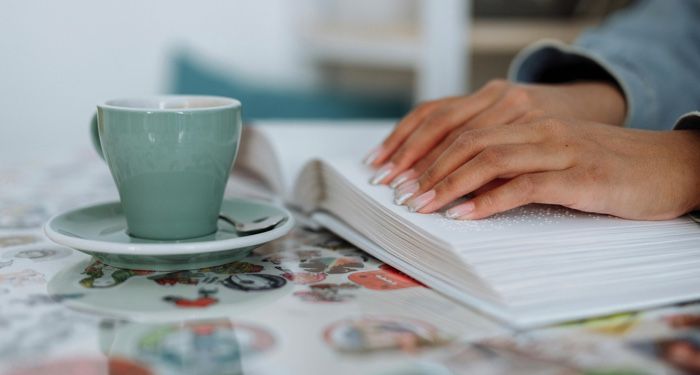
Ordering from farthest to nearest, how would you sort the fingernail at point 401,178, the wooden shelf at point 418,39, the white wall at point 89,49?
the white wall at point 89,49, the wooden shelf at point 418,39, the fingernail at point 401,178

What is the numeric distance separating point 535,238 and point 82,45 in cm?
177

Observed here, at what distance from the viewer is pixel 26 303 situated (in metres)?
0.46

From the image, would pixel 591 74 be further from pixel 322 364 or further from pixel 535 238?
pixel 322 364

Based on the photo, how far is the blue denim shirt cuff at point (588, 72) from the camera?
2.62 feet

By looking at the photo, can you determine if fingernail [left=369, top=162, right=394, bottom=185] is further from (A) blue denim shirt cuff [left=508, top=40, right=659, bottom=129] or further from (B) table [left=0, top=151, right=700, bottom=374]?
(A) blue denim shirt cuff [left=508, top=40, right=659, bottom=129]

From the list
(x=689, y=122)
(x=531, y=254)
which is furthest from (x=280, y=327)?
(x=689, y=122)

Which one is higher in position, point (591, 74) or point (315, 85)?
point (591, 74)

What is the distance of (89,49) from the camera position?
6.61 ft

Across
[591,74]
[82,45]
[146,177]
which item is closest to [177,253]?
[146,177]

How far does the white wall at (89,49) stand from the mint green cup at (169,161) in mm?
1504

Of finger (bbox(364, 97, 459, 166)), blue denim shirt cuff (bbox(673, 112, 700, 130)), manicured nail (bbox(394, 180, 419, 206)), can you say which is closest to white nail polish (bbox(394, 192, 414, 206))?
manicured nail (bbox(394, 180, 419, 206))

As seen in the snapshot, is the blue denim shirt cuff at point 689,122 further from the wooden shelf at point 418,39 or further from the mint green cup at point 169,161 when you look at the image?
the wooden shelf at point 418,39

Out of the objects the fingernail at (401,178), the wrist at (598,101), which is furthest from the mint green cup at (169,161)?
the wrist at (598,101)

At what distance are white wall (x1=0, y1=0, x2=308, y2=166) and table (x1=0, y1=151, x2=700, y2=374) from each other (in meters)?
1.56
